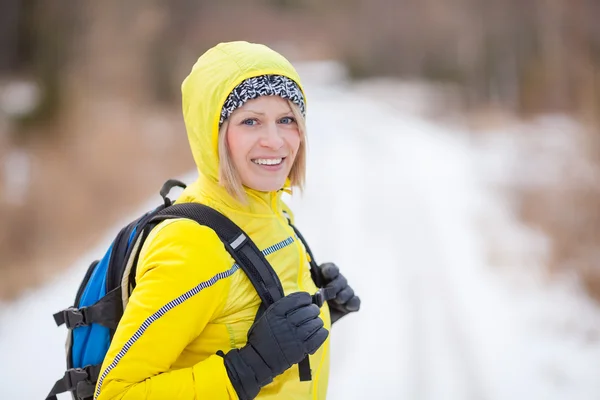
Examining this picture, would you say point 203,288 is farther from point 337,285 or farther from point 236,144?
point 337,285

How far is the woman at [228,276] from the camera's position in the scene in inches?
42.5

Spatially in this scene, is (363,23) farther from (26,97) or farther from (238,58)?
(238,58)

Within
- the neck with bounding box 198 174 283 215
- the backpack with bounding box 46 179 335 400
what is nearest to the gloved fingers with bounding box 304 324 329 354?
the backpack with bounding box 46 179 335 400

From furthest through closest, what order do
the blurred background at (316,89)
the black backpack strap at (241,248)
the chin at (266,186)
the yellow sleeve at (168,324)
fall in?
1. the blurred background at (316,89)
2. the chin at (266,186)
3. the black backpack strap at (241,248)
4. the yellow sleeve at (168,324)

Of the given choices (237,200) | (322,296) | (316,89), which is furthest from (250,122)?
(316,89)

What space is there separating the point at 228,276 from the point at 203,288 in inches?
2.5

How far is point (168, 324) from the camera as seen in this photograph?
108 cm

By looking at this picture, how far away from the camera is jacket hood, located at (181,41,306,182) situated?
1.22 meters

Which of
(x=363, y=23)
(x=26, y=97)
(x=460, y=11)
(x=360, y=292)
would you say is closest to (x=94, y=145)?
(x=26, y=97)

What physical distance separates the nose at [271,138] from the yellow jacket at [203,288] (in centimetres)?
10

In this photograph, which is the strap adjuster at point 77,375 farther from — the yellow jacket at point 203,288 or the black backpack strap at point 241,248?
the black backpack strap at point 241,248

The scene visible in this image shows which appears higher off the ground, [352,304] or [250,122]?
[250,122]

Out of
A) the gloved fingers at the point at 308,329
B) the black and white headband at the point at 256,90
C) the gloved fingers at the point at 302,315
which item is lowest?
the gloved fingers at the point at 308,329

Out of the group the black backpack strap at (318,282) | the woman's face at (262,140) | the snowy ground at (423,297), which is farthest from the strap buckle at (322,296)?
the snowy ground at (423,297)
